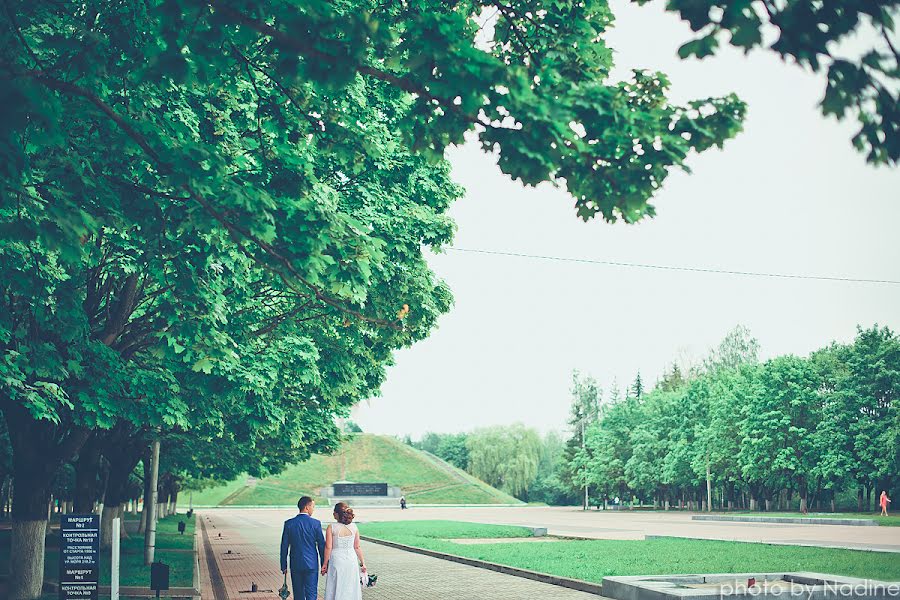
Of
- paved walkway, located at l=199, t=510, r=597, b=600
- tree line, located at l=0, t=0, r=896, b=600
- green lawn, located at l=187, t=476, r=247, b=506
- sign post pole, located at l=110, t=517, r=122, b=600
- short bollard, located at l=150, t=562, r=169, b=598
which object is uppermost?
tree line, located at l=0, t=0, r=896, b=600

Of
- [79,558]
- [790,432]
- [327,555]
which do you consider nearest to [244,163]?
[327,555]

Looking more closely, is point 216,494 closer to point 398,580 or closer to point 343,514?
point 398,580

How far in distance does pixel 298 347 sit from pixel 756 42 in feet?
38.6

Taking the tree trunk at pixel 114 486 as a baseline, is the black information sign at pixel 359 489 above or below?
below

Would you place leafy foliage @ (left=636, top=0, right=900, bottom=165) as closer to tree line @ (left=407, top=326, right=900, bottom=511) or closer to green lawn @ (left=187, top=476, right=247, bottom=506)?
tree line @ (left=407, top=326, right=900, bottom=511)

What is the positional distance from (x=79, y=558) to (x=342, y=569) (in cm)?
388

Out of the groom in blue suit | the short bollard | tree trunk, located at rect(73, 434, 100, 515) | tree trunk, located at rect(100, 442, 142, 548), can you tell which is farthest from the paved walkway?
the groom in blue suit

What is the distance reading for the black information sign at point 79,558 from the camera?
1121 centimetres

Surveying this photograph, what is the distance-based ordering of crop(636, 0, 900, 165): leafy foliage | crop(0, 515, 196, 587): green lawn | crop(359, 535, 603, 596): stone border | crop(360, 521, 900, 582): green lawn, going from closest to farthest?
crop(636, 0, 900, 165): leafy foliage
crop(359, 535, 603, 596): stone border
crop(360, 521, 900, 582): green lawn
crop(0, 515, 196, 587): green lawn

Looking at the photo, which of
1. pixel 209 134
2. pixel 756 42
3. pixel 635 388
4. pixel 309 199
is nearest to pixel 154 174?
pixel 209 134

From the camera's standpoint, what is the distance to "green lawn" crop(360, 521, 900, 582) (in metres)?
15.9

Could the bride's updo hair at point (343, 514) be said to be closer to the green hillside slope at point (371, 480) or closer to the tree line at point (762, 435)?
the tree line at point (762, 435)

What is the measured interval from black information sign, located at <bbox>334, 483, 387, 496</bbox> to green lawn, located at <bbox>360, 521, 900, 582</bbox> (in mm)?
70227

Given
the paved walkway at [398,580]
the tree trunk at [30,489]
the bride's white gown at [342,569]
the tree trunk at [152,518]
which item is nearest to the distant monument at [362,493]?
the paved walkway at [398,580]
